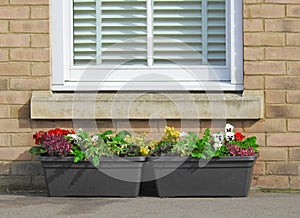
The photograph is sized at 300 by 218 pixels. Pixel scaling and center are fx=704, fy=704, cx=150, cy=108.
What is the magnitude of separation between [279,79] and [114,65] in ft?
5.50

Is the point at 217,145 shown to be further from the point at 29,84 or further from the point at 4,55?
the point at 4,55

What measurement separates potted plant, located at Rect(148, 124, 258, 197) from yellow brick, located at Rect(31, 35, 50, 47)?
1.54m

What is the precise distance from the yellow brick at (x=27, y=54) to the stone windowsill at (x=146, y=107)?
0.38 metres

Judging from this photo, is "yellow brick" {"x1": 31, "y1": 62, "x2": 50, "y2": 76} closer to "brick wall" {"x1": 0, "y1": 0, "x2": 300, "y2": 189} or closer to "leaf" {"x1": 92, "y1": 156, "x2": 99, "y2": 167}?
"brick wall" {"x1": 0, "y1": 0, "x2": 300, "y2": 189}

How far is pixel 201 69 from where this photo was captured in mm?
7152

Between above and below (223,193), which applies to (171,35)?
above

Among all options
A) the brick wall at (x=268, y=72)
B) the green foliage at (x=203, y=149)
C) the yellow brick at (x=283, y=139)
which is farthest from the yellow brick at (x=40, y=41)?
the yellow brick at (x=283, y=139)

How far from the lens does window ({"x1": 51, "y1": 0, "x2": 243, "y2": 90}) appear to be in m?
7.12

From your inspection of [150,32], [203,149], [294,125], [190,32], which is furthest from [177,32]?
[294,125]

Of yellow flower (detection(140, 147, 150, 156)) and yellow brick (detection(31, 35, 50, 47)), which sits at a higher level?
yellow brick (detection(31, 35, 50, 47))

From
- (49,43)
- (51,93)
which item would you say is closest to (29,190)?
(51,93)

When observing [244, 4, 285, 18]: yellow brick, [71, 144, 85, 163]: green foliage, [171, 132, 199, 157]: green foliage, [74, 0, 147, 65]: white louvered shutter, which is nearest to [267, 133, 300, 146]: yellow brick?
[171, 132, 199, 157]: green foliage

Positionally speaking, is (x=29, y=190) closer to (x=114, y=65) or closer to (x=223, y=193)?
(x=114, y=65)

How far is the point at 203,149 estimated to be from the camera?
21.2 feet
